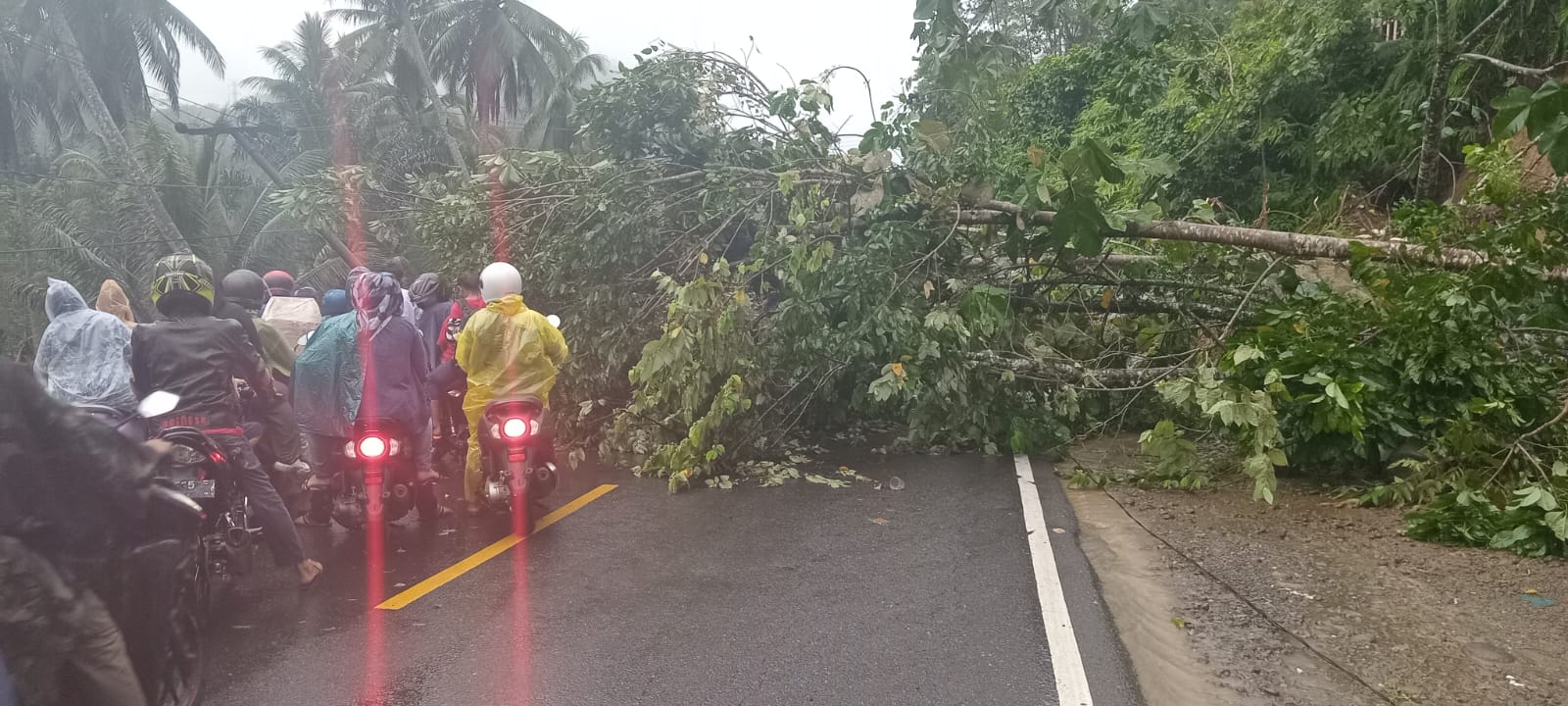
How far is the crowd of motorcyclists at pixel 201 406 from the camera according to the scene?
2.66 meters

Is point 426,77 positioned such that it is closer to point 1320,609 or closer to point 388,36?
point 388,36

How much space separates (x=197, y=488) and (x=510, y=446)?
6.09ft

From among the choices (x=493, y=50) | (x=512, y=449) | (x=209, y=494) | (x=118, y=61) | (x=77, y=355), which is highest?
(x=493, y=50)

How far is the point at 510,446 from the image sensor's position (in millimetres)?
6453

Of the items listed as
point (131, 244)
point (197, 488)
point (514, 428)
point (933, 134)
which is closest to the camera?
point (197, 488)

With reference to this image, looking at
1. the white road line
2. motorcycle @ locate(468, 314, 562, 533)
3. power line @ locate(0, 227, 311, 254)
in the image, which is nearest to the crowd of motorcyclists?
motorcycle @ locate(468, 314, 562, 533)

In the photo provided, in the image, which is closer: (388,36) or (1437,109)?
(1437,109)

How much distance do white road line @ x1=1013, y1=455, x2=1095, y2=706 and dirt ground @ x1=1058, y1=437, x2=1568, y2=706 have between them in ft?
0.83

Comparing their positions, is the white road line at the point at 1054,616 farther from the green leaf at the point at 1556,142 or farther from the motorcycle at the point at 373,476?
the motorcycle at the point at 373,476

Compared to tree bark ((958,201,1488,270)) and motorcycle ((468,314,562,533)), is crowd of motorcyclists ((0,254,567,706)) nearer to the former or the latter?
motorcycle ((468,314,562,533))

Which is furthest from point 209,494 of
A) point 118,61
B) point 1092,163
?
point 118,61

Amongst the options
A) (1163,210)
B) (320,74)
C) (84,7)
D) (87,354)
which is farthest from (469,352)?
(320,74)

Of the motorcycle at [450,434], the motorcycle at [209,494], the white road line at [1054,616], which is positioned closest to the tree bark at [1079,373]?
the white road line at [1054,616]

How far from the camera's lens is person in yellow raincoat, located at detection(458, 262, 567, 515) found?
6.60 metres
